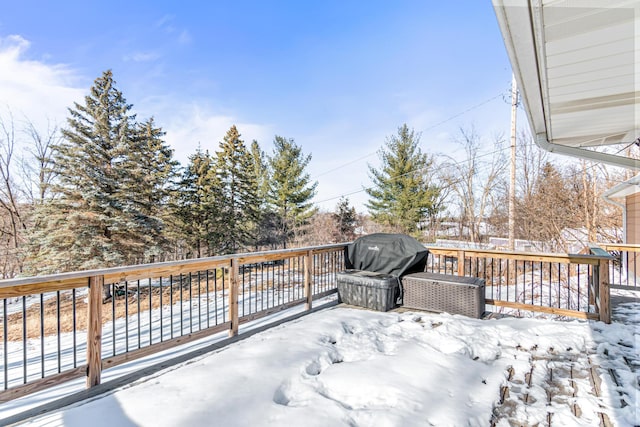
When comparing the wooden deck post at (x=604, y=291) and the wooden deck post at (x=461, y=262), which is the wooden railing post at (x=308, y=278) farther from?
the wooden deck post at (x=604, y=291)

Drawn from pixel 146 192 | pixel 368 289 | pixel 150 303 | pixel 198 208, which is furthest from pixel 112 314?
pixel 198 208

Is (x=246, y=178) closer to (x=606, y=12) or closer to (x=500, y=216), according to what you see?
(x=500, y=216)

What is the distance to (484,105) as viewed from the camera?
41.1ft

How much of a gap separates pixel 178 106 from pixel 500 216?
50.8 feet

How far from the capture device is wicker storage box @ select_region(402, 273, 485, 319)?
3.70 metres

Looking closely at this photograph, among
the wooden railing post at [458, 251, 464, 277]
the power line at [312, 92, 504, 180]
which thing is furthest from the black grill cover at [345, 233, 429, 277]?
the power line at [312, 92, 504, 180]

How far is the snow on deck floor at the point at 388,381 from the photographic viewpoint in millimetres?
1751

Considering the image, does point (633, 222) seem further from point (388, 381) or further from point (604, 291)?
point (388, 381)

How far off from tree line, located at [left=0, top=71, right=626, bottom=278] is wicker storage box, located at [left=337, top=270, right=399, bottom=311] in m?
5.96

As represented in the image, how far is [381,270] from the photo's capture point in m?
4.36

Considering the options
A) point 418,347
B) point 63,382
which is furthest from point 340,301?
point 63,382

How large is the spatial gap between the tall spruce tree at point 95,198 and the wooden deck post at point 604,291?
13.1 metres

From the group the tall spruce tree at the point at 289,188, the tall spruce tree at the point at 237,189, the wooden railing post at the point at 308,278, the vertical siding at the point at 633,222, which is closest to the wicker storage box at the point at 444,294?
the wooden railing post at the point at 308,278

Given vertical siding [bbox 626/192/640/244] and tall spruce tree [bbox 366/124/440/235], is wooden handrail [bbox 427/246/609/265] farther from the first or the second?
tall spruce tree [bbox 366/124/440/235]
